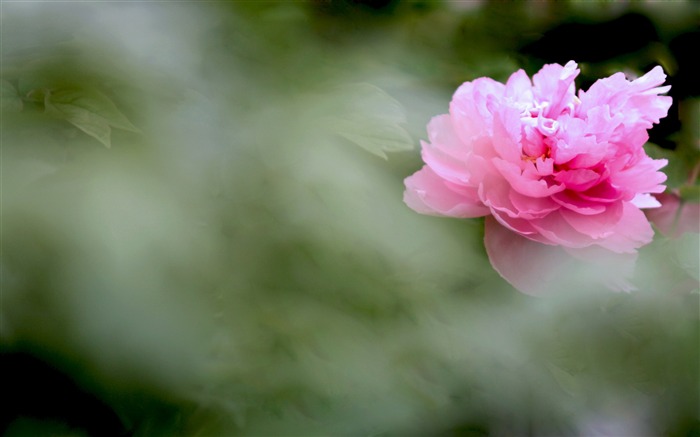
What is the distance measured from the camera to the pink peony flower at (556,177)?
0.39 meters

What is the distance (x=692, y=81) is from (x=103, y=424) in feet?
2.21

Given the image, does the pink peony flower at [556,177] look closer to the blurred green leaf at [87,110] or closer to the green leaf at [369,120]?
the green leaf at [369,120]

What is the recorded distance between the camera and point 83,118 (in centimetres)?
39

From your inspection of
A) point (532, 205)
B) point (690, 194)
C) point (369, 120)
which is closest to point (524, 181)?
point (532, 205)

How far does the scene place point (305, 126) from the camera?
1.51 ft

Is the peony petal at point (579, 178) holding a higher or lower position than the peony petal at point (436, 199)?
higher

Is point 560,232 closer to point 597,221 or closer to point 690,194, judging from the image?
point 597,221

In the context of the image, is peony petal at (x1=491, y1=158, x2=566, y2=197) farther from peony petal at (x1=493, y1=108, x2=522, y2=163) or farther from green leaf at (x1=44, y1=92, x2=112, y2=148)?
green leaf at (x1=44, y1=92, x2=112, y2=148)

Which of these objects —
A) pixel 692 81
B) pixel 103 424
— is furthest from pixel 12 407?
pixel 692 81

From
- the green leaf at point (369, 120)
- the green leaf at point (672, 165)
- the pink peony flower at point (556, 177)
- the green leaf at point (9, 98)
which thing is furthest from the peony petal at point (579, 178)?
the green leaf at point (9, 98)

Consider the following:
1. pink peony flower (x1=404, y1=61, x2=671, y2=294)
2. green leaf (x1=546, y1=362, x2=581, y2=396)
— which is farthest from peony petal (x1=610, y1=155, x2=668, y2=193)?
green leaf (x1=546, y1=362, x2=581, y2=396)

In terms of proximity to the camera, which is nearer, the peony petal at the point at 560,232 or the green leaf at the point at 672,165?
the peony petal at the point at 560,232

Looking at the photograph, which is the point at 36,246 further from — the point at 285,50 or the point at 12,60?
the point at 285,50

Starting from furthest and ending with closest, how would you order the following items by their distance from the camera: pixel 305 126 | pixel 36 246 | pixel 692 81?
pixel 692 81 → pixel 305 126 → pixel 36 246
